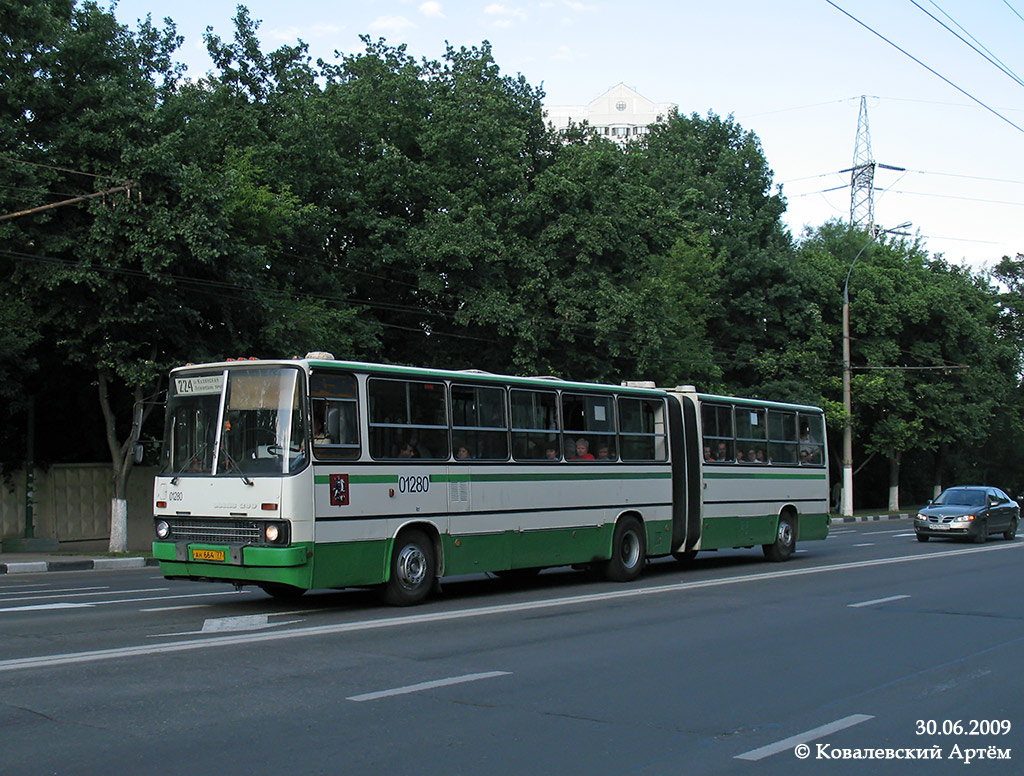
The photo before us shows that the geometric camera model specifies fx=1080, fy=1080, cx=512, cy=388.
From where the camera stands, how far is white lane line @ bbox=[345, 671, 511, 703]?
7.86 metres

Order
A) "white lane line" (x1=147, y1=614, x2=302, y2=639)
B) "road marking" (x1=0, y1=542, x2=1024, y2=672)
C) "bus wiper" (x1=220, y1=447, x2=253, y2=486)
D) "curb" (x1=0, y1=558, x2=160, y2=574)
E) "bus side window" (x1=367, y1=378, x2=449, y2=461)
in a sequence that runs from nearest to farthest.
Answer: "road marking" (x1=0, y1=542, x2=1024, y2=672), "white lane line" (x1=147, y1=614, x2=302, y2=639), "bus wiper" (x1=220, y1=447, x2=253, y2=486), "bus side window" (x1=367, y1=378, x2=449, y2=461), "curb" (x1=0, y1=558, x2=160, y2=574)

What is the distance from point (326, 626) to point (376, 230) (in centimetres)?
2299

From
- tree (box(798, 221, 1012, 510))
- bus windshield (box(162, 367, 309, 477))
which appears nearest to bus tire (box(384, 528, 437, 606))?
bus windshield (box(162, 367, 309, 477))

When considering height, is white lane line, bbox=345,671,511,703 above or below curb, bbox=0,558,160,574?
above

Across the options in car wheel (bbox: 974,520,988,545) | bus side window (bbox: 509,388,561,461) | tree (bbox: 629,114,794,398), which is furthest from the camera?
tree (bbox: 629,114,794,398)

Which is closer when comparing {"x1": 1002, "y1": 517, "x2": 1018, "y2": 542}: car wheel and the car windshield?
the car windshield

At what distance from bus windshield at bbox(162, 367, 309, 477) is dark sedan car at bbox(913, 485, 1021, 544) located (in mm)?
20835

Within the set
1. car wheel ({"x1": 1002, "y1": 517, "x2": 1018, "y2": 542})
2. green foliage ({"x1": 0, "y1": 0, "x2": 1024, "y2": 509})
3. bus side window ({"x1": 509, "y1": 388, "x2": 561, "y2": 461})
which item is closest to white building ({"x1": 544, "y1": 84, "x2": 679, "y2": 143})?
green foliage ({"x1": 0, "y1": 0, "x2": 1024, "y2": 509})

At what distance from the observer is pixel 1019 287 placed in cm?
6775

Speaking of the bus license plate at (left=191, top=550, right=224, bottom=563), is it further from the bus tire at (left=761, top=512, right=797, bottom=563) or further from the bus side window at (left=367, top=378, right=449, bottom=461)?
the bus tire at (left=761, top=512, right=797, bottom=563)

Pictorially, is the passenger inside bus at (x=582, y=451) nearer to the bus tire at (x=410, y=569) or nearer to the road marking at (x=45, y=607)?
the bus tire at (x=410, y=569)

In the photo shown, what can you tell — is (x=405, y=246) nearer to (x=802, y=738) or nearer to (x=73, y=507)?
(x=73, y=507)

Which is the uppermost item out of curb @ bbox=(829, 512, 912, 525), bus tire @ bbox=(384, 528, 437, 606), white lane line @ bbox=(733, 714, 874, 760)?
bus tire @ bbox=(384, 528, 437, 606)


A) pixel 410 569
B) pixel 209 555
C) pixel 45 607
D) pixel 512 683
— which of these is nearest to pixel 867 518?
pixel 410 569
